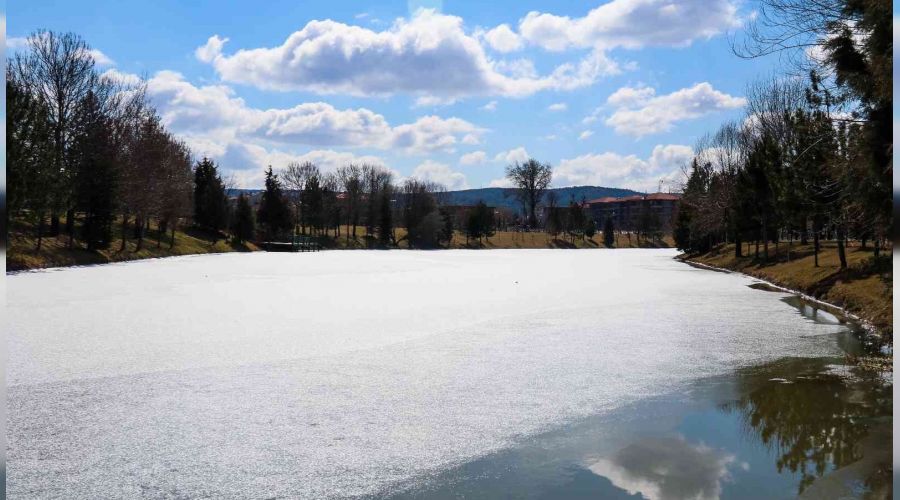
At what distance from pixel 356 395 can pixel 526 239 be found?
116m

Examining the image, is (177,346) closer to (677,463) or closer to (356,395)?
(356,395)

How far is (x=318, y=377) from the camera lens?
415 inches

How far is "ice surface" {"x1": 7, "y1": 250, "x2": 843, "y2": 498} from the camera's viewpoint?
6.60 meters

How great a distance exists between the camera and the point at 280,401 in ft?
29.7

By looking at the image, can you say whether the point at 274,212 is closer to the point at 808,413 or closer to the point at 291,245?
the point at 291,245

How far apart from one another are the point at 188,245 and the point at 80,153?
75.1 ft

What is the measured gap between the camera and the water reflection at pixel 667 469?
6188mm

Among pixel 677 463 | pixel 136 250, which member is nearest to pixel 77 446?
pixel 677 463

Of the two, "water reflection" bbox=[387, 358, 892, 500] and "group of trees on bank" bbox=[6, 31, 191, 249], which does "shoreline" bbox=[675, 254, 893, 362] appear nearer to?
"water reflection" bbox=[387, 358, 892, 500]

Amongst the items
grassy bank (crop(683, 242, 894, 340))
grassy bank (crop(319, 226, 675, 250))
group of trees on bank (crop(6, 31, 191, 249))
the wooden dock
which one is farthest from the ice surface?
grassy bank (crop(319, 226, 675, 250))

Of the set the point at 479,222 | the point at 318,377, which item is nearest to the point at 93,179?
the point at 318,377

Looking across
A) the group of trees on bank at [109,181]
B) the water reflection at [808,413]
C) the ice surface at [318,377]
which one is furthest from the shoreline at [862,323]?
the group of trees on bank at [109,181]

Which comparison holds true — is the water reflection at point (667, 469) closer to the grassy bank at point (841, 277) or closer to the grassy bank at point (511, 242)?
the grassy bank at point (841, 277)

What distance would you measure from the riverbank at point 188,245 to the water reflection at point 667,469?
34.0 meters
